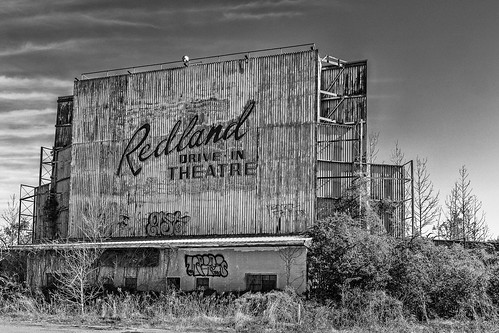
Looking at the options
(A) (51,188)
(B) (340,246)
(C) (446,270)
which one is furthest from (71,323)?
(A) (51,188)

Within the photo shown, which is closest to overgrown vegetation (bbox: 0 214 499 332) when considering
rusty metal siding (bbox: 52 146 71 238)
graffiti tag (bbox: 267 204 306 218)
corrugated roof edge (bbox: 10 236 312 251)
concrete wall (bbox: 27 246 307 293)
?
corrugated roof edge (bbox: 10 236 312 251)

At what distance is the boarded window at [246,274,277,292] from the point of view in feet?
101

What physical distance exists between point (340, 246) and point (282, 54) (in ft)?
45.0

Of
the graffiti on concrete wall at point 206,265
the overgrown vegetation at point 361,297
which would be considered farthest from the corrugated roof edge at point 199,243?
the overgrown vegetation at point 361,297

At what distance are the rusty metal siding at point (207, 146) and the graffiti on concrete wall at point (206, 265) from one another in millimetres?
2948

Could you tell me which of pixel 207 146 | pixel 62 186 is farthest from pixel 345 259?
pixel 62 186

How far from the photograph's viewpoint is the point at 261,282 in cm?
3097

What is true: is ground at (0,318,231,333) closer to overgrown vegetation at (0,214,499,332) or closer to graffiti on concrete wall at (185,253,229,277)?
overgrown vegetation at (0,214,499,332)

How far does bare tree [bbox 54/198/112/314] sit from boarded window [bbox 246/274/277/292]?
7490 mm

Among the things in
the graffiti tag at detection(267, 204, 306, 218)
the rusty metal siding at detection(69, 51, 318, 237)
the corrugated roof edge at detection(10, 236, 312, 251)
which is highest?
the rusty metal siding at detection(69, 51, 318, 237)

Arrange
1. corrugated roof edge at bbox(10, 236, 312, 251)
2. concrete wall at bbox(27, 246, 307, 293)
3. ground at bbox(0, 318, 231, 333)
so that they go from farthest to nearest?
concrete wall at bbox(27, 246, 307, 293) → corrugated roof edge at bbox(10, 236, 312, 251) → ground at bbox(0, 318, 231, 333)

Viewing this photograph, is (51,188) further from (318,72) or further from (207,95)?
(318,72)

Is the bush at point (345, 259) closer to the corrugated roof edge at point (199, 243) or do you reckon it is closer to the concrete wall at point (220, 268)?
the corrugated roof edge at point (199, 243)

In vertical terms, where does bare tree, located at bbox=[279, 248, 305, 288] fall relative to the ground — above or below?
above
